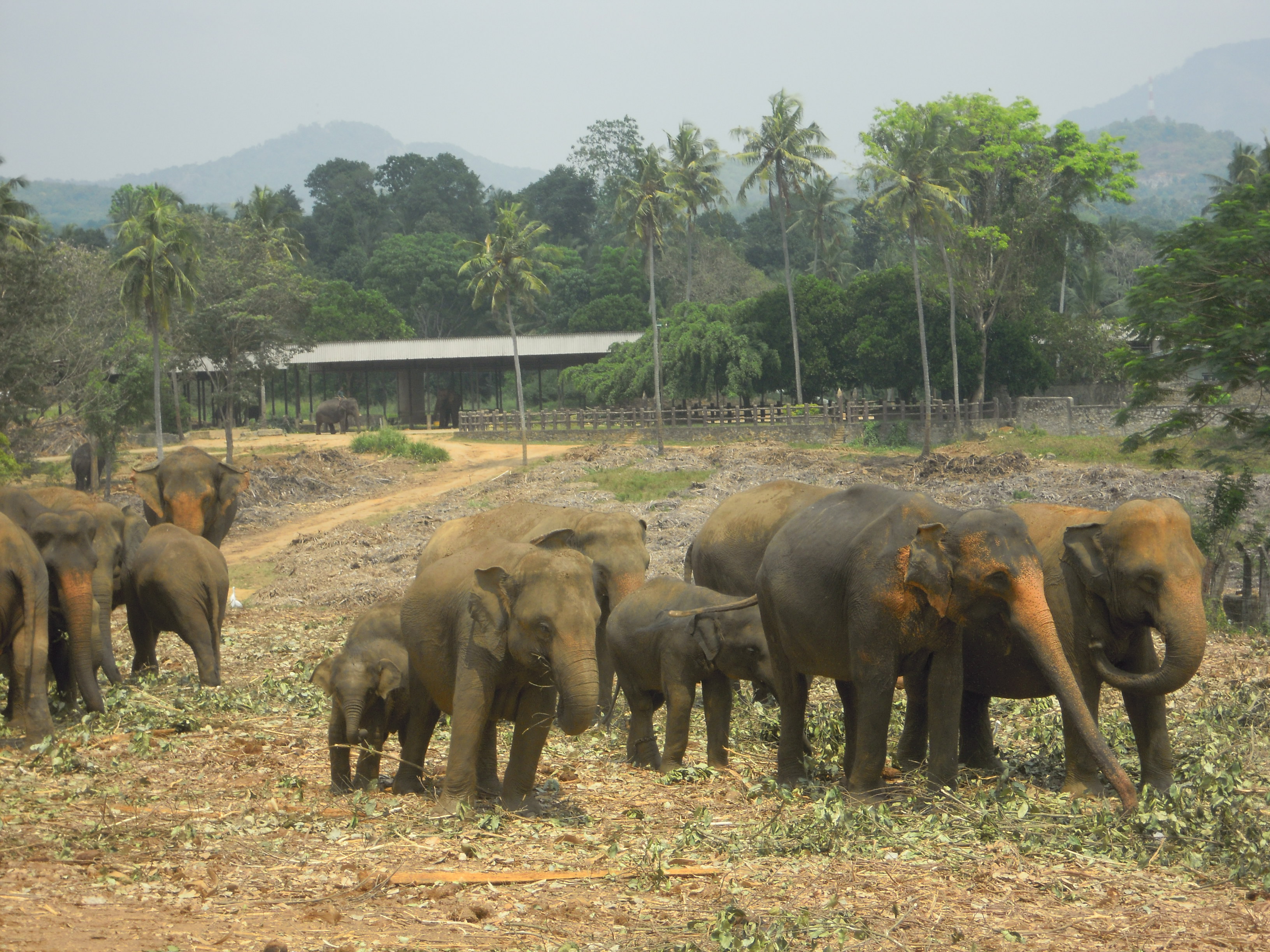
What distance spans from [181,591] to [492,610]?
646 cm

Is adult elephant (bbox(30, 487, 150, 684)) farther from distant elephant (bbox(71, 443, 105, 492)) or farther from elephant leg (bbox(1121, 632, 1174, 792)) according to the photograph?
distant elephant (bbox(71, 443, 105, 492))

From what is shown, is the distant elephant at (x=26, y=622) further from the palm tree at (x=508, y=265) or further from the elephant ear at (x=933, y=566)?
the palm tree at (x=508, y=265)

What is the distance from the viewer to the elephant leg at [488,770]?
826 cm

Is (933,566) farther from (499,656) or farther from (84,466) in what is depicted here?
(84,466)

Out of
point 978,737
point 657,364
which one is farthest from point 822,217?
point 978,737

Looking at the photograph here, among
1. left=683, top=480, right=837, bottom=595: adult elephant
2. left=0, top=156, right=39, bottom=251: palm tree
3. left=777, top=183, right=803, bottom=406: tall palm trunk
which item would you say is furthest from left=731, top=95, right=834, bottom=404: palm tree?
left=683, top=480, right=837, bottom=595: adult elephant

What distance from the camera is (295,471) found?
38531mm

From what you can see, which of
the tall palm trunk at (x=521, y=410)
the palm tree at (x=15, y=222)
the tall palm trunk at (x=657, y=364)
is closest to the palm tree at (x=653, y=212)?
the tall palm trunk at (x=657, y=364)

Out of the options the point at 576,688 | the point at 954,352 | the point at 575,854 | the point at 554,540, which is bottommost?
the point at 575,854

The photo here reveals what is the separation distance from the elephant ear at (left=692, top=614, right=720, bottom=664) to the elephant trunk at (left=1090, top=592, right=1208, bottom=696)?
2.99 m

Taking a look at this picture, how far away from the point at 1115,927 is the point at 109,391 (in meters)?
38.2

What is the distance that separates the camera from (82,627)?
10.6 metres

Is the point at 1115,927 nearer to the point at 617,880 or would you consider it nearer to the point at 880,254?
the point at 617,880

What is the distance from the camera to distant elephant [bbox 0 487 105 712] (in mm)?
10523
